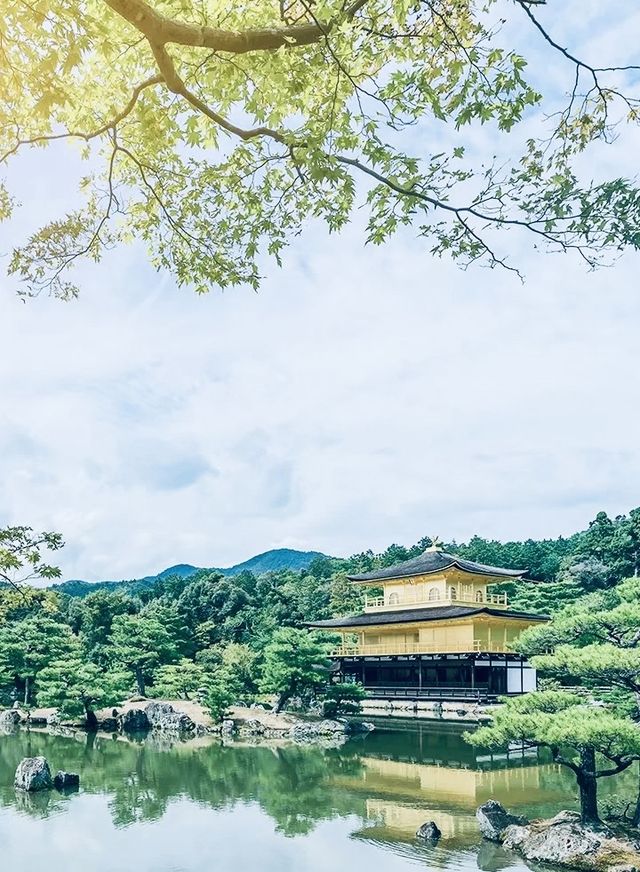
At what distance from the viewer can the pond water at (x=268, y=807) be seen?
27.1ft

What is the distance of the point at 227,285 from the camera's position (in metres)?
4.20

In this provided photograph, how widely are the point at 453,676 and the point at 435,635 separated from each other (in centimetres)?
159

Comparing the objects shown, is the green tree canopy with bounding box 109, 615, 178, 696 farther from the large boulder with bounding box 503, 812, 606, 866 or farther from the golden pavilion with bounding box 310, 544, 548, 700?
the large boulder with bounding box 503, 812, 606, 866

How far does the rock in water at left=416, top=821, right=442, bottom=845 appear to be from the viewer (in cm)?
854

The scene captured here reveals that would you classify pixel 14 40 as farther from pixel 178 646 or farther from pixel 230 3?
pixel 178 646

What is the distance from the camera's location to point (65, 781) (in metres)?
12.4

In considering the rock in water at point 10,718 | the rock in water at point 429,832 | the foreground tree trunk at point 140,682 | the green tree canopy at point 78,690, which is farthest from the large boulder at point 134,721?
the rock in water at point 429,832

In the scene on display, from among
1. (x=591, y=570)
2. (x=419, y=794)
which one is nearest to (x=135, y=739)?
(x=419, y=794)

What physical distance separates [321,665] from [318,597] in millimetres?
15449

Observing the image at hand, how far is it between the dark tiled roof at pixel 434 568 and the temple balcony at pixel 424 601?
0.85 meters

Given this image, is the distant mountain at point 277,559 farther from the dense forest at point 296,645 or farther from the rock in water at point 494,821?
the rock in water at point 494,821

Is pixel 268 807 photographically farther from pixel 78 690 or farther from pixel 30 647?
pixel 30 647

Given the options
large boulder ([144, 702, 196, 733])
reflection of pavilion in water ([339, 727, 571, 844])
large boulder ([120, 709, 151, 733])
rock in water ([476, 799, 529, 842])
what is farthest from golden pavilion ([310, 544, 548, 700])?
rock in water ([476, 799, 529, 842])

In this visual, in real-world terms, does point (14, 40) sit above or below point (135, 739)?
above
